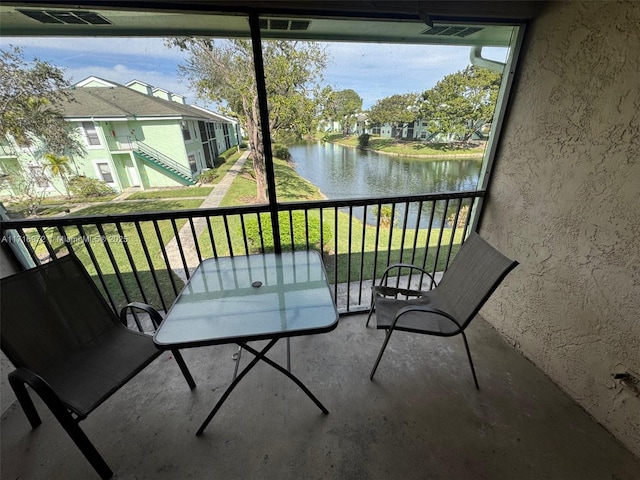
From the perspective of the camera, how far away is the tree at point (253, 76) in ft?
5.38

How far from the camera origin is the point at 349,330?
217 cm

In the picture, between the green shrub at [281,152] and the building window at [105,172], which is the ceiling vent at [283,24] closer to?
the green shrub at [281,152]

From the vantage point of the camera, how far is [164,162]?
184 centimetres

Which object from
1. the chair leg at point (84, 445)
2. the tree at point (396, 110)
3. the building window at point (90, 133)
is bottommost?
the chair leg at point (84, 445)

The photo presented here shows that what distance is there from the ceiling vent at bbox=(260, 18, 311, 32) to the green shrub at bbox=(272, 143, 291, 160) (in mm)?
723

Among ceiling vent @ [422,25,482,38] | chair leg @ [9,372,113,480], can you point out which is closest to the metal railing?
chair leg @ [9,372,113,480]

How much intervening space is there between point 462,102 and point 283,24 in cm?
148

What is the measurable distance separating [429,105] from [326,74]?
0.87 m

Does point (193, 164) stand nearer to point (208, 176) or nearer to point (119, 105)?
point (208, 176)

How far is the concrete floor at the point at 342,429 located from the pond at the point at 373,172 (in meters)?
1.35

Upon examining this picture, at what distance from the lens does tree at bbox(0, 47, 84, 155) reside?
1432 millimetres

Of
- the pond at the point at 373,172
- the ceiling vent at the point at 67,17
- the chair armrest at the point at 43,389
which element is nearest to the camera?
the chair armrest at the point at 43,389

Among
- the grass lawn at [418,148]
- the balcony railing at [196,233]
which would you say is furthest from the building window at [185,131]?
the grass lawn at [418,148]

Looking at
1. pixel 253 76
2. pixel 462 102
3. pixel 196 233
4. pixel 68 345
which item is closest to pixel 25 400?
pixel 68 345
